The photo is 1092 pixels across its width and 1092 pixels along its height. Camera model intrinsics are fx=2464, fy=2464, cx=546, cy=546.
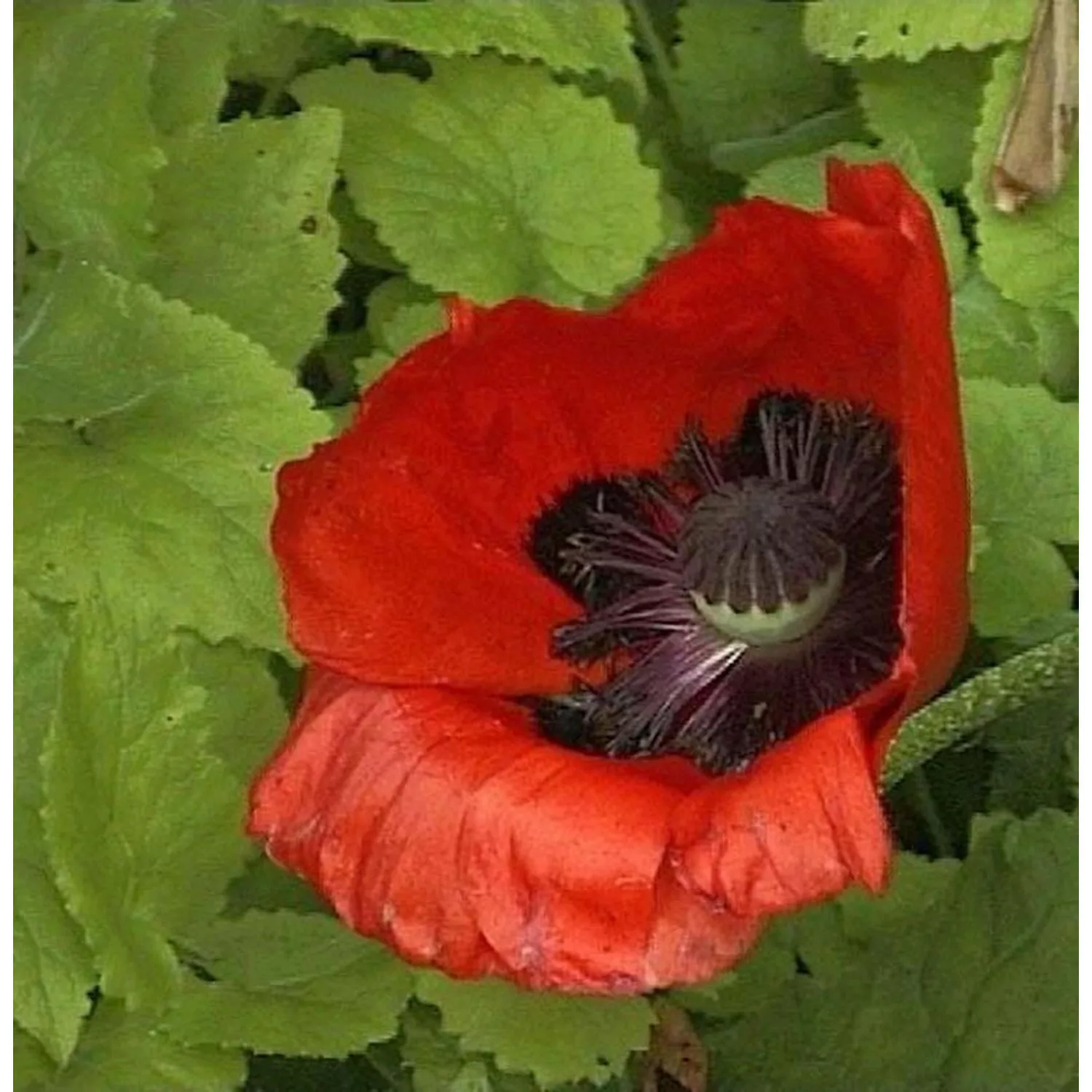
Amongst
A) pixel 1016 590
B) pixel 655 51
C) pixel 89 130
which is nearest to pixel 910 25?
pixel 655 51

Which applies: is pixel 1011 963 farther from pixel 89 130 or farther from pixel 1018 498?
pixel 89 130

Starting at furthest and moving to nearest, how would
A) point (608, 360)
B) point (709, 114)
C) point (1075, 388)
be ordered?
1. point (709, 114)
2. point (1075, 388)
3. point (608, 360)

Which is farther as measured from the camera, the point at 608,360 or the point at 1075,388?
the point at 1075,388

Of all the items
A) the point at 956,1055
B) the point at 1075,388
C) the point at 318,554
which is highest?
the point at 318,554

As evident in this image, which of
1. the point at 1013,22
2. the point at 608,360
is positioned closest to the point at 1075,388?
the point at 1013,22

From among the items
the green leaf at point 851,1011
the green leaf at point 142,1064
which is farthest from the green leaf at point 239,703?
the green leaf at point 851,1011

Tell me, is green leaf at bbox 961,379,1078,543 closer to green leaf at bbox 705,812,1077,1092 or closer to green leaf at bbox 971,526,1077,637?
green leaf at bbox 971,526,1077,637

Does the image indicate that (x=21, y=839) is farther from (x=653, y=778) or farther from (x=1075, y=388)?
(x=1075, y=388)
